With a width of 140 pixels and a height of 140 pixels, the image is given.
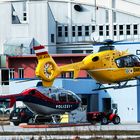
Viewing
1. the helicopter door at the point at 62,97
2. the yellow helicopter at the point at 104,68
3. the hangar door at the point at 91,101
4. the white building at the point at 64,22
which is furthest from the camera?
the white building at the point at 64,22

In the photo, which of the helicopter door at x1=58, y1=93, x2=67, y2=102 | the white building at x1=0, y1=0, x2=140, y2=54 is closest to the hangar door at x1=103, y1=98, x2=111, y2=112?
the helicopter door at x1=58, y1=93, x2=67, y2=102

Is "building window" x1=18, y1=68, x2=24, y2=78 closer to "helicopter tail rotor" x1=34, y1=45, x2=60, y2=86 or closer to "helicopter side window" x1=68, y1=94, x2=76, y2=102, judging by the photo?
"helicopter side window" x1=68, y1=94, x2=76, y2=102

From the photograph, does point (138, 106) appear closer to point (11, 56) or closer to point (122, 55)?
point (122, 55)

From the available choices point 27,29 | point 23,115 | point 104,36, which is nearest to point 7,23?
point 27,29

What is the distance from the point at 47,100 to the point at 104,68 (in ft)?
21.6

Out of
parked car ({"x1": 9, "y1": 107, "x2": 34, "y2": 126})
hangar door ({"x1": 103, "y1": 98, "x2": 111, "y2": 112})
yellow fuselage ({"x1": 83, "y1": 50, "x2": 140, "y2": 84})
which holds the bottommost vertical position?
parked car ({"x1": 9, "y1": 107, "x2": 34, "y2": 126})

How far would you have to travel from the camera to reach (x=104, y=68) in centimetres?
5497

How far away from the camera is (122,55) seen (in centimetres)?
5538

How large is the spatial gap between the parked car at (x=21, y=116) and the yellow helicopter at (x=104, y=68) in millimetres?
5532

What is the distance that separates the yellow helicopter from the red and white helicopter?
354cm

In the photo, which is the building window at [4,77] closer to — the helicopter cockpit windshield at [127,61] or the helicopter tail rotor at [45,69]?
the helicopter tail rotor at [45,69]

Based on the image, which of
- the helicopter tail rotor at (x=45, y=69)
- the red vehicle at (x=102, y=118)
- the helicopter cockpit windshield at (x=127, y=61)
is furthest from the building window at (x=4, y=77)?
the helicopter cockpit windshield at (x=127, y=61)

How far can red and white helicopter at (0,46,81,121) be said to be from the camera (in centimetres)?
5850

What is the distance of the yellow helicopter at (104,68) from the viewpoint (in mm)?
54656
